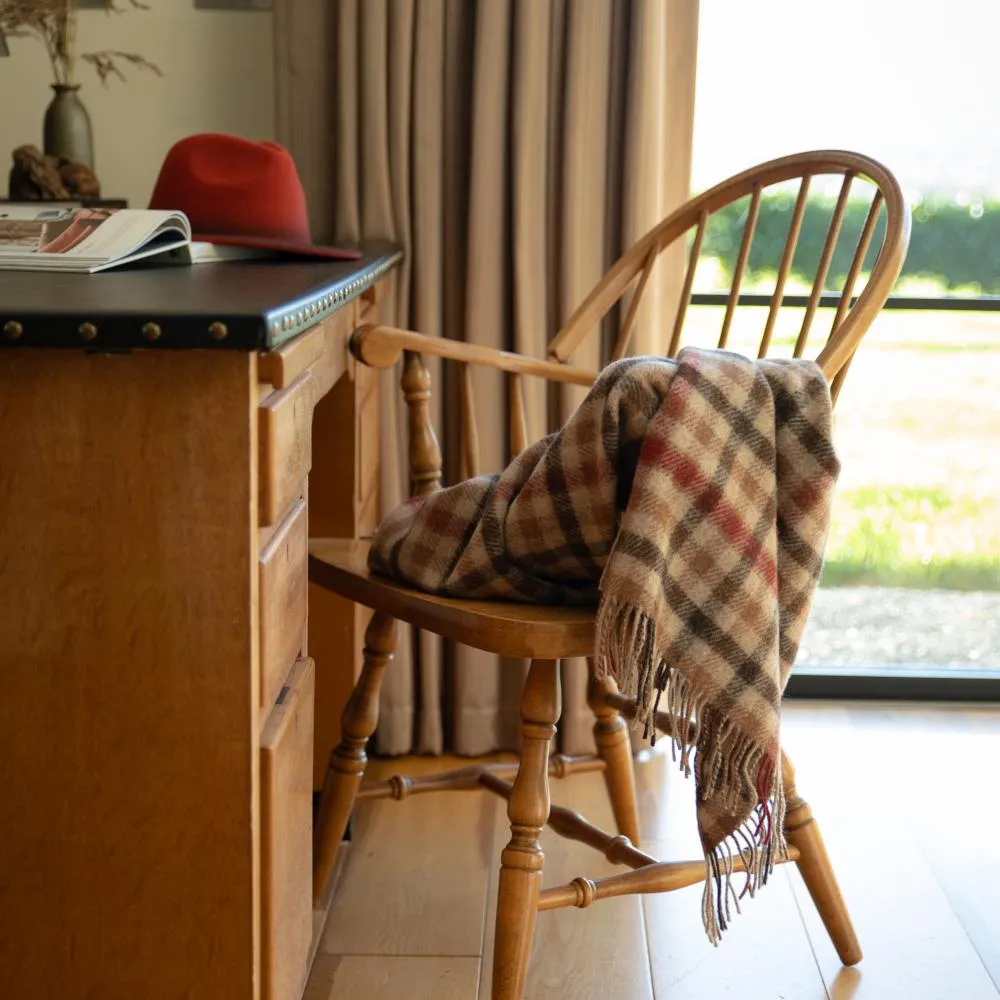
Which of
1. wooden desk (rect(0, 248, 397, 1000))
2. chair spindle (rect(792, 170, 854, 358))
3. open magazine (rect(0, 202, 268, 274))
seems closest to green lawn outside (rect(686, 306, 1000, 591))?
chair spindle (rect(792, 170, 854, 358))

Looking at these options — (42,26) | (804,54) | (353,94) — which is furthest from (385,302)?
(804,54)

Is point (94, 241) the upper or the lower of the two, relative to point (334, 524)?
upper

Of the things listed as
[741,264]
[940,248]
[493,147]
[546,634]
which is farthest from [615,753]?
[940,248]

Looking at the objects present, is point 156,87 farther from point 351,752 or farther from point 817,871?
point 817,871

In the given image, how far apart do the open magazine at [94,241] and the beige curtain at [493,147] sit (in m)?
0.64

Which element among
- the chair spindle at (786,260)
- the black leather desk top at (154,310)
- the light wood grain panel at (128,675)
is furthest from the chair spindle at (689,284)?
the light wood grain panel at (128,675)

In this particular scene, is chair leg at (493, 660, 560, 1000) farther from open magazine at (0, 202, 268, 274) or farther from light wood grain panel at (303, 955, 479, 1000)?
open magazine at (0, 202, 268, 274)

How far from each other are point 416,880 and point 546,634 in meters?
0.68

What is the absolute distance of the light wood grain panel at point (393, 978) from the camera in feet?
5.13

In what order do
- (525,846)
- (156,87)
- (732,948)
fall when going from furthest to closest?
(156,87)
(732,948)
(525,846)

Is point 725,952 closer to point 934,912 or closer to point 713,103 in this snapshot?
point 934,912

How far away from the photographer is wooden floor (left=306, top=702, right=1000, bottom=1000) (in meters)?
1.60

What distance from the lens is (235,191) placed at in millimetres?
1699

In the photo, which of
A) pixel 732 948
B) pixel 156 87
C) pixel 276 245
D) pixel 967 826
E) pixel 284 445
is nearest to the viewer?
pixel 284 445
